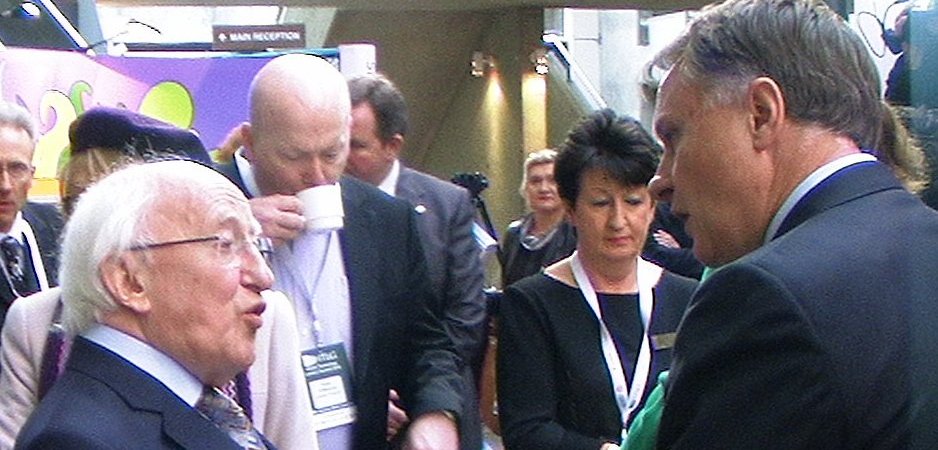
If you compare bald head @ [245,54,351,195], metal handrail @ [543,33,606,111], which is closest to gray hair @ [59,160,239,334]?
bald head @ [245,54,351,195]

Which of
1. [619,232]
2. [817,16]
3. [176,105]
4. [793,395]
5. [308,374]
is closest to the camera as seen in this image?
[793,395]

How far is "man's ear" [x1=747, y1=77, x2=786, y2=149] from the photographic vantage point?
6.18ft

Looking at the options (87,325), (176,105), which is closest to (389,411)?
(87,325)

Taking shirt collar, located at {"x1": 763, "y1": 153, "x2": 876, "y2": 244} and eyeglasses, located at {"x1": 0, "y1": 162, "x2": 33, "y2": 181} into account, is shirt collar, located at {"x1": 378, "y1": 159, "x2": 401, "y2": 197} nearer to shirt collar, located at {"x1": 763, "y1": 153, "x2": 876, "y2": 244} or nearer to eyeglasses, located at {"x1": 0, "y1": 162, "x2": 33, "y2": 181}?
eyeglasses, located at {"x1": 0, "y1": 162, "x2": 33, "y2": 181}

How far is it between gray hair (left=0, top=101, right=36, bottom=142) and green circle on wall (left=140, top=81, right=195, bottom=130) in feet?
8.63

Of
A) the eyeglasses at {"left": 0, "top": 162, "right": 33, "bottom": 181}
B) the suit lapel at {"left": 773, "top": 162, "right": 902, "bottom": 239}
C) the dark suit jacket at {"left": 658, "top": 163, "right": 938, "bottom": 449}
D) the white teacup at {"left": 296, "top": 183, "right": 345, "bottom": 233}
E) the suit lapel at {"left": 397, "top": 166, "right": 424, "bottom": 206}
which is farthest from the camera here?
the suit lapel at {"left": 397, "top": 166, "right": 424, "bottom": 206}

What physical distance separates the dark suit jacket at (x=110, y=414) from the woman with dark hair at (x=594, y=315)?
1500 millimetres

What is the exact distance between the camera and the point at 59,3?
514 inches

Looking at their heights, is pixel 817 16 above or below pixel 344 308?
above

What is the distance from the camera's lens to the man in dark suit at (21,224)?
150 inches

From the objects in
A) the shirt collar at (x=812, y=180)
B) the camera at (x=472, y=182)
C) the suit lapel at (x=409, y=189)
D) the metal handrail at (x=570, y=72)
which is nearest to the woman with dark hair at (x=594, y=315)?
the suit lapel at (x=409, y=189)

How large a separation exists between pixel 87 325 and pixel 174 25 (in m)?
24.7

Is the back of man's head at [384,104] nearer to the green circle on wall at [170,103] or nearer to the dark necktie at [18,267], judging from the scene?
the dark necktie at [18,267]

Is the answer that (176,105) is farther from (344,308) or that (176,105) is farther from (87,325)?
(87,325)
